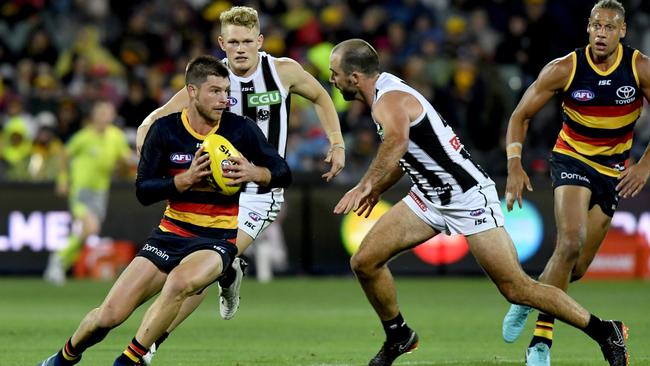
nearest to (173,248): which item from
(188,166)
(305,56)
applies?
(188,166)

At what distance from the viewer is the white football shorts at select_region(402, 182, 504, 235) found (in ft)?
28.6

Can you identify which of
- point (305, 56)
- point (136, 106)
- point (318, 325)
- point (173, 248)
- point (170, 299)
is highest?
point (305, 56)

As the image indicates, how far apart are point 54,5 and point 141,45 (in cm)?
214

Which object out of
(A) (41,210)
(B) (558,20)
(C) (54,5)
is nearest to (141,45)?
(C) (54,5)

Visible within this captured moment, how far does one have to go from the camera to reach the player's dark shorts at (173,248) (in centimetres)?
813

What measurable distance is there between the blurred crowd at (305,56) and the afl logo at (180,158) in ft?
→ 34.1

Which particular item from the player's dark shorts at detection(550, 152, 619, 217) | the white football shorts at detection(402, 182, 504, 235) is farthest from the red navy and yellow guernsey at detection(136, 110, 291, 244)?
the player's dark shorts at detection(550, 152, 619, 217)

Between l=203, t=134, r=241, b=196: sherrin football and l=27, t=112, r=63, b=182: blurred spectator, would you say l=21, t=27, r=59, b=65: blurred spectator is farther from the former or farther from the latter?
l=203, t=134, r=241, b=196: sherrin football

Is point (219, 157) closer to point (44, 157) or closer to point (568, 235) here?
point (568, 235)

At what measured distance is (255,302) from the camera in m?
15.1

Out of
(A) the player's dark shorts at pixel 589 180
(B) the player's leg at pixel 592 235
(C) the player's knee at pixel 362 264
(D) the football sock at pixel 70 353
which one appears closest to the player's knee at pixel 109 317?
(D) the football sock at pixel 70 353

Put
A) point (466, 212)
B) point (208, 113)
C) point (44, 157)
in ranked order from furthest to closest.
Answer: point (44, 157) < point (466, 212) < point (208, 113)

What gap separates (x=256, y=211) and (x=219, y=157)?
206 cm

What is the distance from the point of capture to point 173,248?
8172mm
